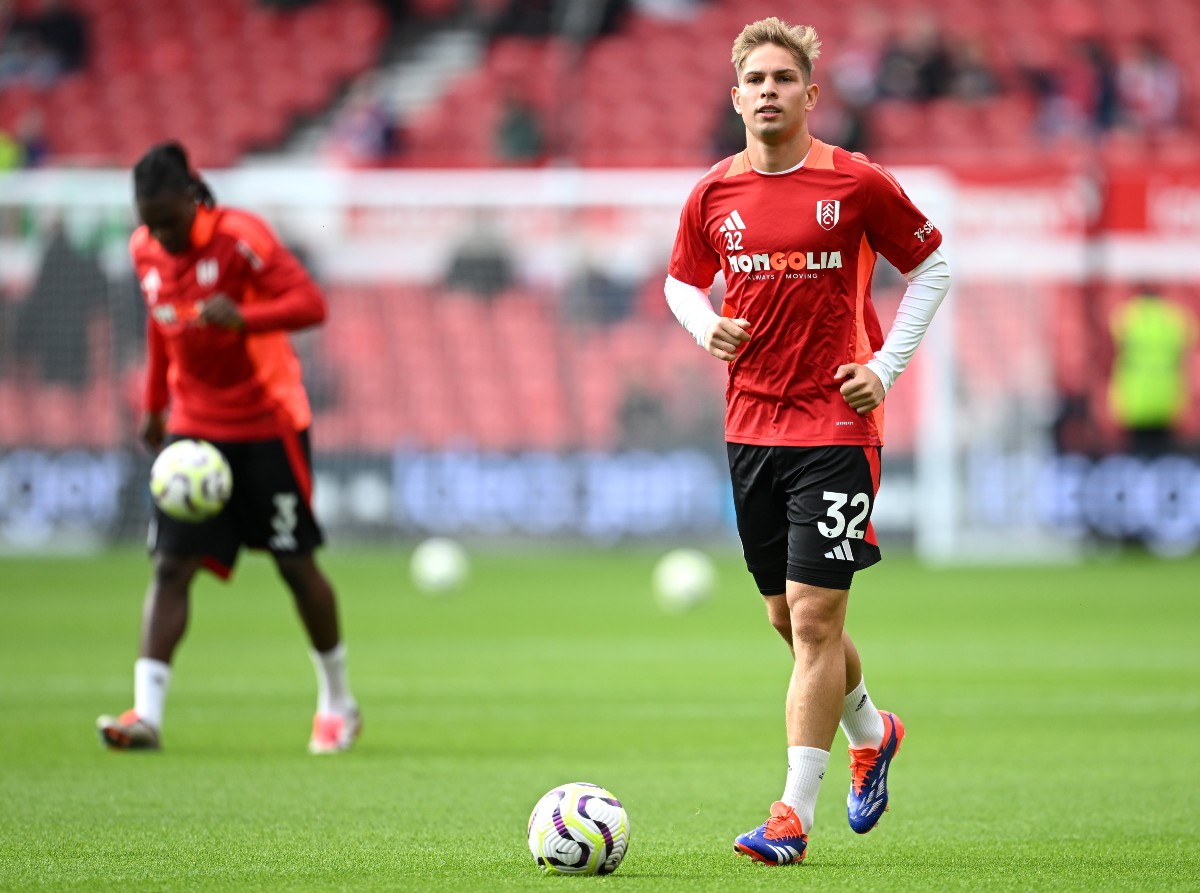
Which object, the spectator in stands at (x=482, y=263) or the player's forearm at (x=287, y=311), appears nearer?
the player's forearm at (x=287, y=311)

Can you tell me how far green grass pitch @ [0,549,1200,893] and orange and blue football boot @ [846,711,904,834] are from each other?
10 cm

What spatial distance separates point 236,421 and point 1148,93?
1753cm

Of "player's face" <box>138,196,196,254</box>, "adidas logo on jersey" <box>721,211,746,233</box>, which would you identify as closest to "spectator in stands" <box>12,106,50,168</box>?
"player's face" <box>138,196,196,254</box>

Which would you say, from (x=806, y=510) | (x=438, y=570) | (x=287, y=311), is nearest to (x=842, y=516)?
(x=806, y=510)

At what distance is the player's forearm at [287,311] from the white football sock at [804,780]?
→ 3.33 metres

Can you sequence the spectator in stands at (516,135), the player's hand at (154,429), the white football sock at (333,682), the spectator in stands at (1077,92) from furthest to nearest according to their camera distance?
the spectator in stands at (516,135) < the spectator in stands at (1077,92) < the player's hand at (154,429) < the white football sock at (333,682)

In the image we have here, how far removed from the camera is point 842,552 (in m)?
5.51

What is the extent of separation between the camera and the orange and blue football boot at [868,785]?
19.2 feet

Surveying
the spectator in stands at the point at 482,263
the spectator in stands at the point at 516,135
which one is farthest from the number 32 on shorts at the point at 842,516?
the spectator in stands at the point at 516,135

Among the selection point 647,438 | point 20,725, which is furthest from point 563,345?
point 20,725

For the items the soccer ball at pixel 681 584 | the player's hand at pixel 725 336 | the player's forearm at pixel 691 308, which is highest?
the player's forearm at pixel 691 308

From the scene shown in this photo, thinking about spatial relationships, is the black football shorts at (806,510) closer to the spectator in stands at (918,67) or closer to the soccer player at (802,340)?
the soccer player at (802,340)

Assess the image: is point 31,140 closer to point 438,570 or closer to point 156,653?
point 438,570

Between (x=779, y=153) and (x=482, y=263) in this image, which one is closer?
(x=779, y=153)
